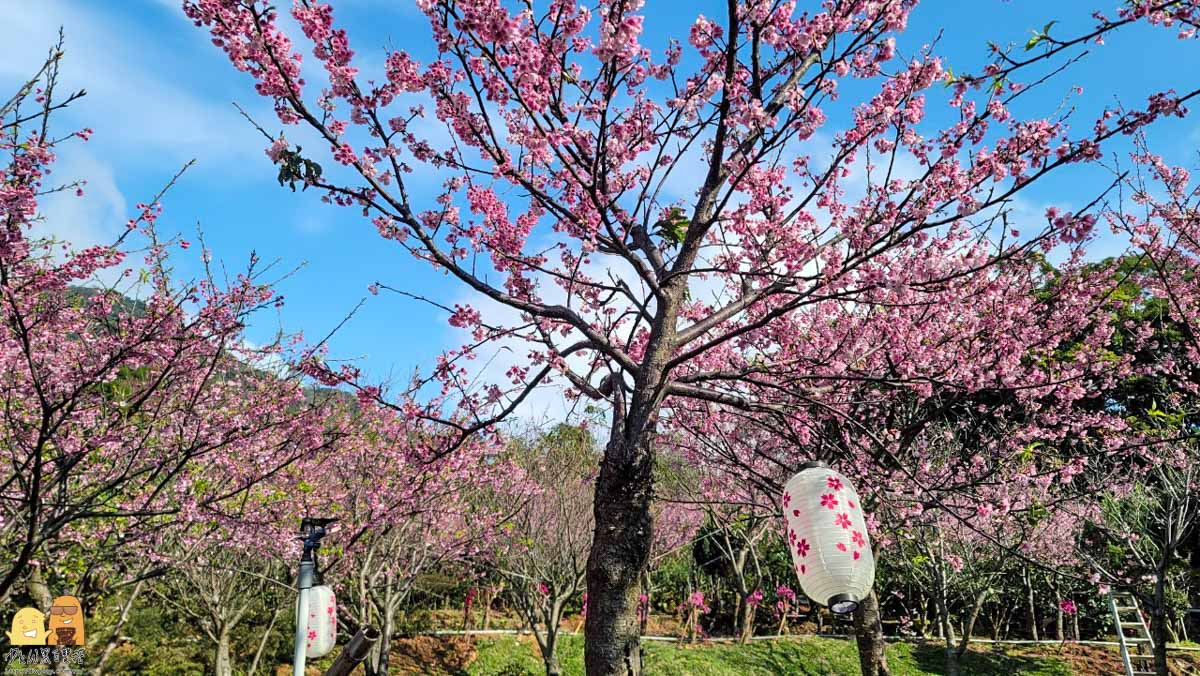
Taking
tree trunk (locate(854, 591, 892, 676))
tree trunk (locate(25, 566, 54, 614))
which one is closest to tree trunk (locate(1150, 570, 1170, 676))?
tree trunk (locate(854, 591, 892, 676))

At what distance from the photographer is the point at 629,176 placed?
475cm

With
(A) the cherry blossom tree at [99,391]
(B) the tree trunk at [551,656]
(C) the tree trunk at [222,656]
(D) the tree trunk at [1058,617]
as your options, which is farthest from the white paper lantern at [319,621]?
(D) the tree trunk at [1058,617]

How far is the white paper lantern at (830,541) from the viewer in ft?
11.9

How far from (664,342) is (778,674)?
1022 cm

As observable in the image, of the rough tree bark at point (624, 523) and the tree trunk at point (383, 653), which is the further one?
the tree trunk at point (383, 653)

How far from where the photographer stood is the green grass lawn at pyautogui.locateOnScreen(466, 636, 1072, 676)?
39.8 feet

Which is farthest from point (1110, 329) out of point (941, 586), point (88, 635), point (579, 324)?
point (88, 635)

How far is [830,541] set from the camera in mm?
3666

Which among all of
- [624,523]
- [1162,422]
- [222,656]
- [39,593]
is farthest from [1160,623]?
[39,593]

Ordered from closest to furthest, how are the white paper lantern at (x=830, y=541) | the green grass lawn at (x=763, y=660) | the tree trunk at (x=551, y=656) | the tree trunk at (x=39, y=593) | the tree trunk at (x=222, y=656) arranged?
1. the white paper lantern at (x=830, y=541)
2. the tree trunk at (x=39, y=593)
3. the tree trunk at (x=222, y=656)
4. the tree trunk at (x=551, y=656)
5. the green grass lawn at (x=763, y=660)

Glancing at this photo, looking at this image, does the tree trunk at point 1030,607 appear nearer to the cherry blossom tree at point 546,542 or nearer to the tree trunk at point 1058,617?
the tree trunk at point 1058,617

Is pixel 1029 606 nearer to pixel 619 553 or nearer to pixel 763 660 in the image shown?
pixel 763 660

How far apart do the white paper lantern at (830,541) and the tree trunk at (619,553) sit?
0.86m

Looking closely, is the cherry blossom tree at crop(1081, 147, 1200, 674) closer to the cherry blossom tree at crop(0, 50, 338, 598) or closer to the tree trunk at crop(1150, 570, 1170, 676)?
the tree trunk at crop(1150, 570, 1170, 676)
